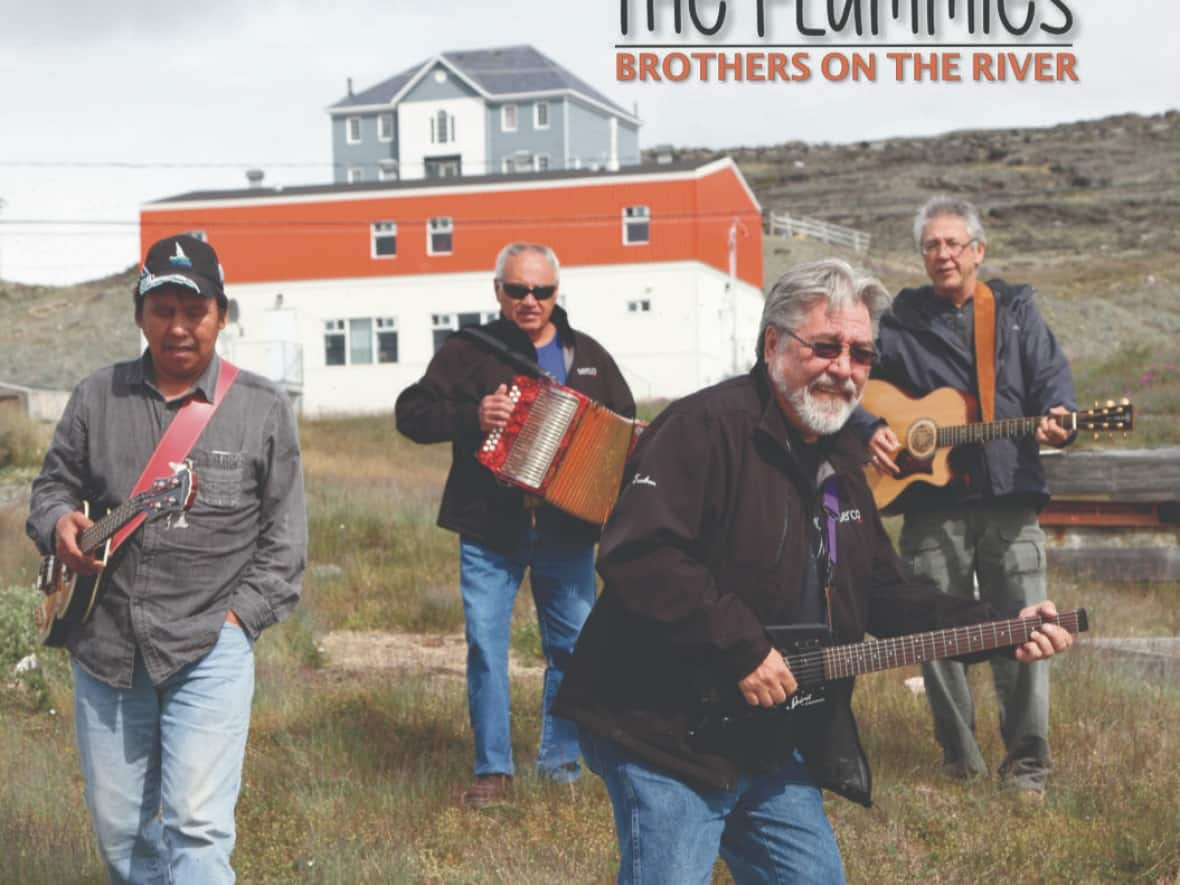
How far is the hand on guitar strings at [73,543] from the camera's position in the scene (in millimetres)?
4309

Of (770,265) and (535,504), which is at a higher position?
(770,265)

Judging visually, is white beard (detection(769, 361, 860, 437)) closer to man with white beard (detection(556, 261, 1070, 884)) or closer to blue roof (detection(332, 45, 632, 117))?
man with white beard (detection(556, 261, 1070, 884))

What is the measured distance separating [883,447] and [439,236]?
4187cm

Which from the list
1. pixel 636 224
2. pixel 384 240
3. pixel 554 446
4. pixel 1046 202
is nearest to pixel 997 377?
pixel 554 446

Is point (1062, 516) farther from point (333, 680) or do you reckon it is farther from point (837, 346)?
point (837, 346)

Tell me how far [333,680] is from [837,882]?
230 inches

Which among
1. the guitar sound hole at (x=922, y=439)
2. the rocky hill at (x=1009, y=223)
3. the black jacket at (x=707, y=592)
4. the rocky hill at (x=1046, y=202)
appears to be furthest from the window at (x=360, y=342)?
the black jacket at (x=707, y=592)

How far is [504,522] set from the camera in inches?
263

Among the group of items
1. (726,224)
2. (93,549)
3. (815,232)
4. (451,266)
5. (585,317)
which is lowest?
(93,549)

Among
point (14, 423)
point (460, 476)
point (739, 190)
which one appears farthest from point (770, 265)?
point (460, 476)

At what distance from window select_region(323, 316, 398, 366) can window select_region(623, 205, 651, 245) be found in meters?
7.79

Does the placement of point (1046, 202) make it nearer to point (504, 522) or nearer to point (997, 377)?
point (997, 377)

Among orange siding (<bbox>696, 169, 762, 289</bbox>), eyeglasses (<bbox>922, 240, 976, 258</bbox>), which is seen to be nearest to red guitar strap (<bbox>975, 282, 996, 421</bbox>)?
eyeglasses (<bbox>922, 240, 976, 258</bbox>)

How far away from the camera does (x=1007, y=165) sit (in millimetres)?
102875
